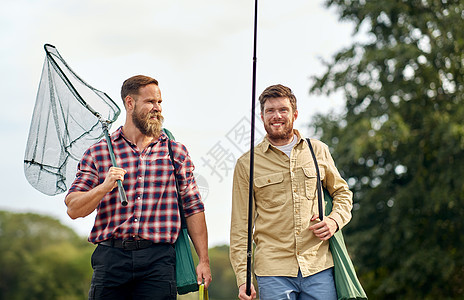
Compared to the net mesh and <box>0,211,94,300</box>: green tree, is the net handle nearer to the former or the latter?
the net mesh

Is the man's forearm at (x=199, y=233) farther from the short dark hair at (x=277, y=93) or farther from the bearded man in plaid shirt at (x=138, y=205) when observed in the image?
the short dark hair at (x=277, y=93)

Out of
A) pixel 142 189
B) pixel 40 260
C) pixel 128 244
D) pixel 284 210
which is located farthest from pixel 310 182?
pixel 40 260

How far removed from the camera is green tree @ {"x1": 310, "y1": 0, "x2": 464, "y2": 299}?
1384 centimetres

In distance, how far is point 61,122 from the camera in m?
4.24

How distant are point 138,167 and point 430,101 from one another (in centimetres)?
1230

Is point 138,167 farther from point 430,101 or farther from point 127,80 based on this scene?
point 430,101

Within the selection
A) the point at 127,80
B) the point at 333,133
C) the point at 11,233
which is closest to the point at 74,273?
the point at 11,233

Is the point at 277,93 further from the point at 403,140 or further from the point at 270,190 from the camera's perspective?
the point at 403,140

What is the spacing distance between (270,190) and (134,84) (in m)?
1.09

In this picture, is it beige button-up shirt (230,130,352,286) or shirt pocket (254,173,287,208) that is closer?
beige button-up shirt (230,130,352,286)

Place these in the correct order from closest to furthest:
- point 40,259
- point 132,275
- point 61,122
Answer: point 132,275 < point 61,122 < point 40,259

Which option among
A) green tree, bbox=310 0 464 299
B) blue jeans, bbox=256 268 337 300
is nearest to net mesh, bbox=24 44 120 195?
blue jeans, bbox=256 268 337 300

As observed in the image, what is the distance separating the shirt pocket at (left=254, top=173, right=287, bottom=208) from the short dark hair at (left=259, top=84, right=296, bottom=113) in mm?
457

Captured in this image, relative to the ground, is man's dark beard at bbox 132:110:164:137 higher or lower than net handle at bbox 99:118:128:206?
higher
